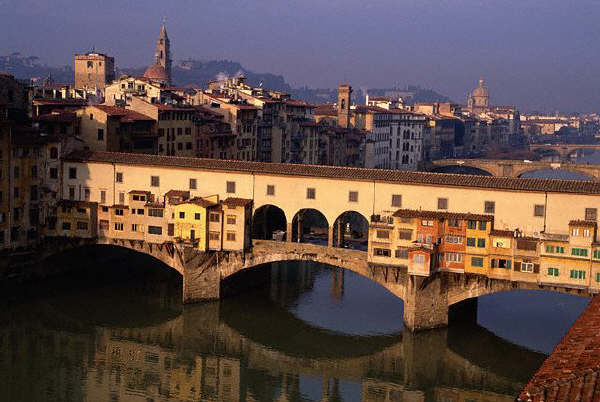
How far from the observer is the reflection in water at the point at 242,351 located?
27.0m

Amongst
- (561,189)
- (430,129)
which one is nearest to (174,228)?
(561,189)

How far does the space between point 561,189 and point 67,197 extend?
65.2 ft

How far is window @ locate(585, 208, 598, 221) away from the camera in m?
30.5

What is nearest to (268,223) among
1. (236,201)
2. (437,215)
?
(236,201)

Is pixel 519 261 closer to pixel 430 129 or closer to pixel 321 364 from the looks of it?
pixel 321 364

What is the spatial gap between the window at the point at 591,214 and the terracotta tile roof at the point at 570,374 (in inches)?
624

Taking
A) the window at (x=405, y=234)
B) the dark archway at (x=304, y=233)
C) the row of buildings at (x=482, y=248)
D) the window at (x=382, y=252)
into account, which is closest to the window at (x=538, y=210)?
the row of buildings at (x=482, y=248)

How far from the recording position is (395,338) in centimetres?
3133

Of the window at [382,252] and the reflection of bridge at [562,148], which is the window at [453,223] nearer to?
the window at [382,252]

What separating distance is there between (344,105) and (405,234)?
46.9m

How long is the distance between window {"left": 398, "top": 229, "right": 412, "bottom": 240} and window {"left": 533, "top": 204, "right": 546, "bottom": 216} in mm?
4410

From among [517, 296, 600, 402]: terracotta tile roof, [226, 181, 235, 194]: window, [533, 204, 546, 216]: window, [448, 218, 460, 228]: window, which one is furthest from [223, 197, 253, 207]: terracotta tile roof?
[517, 296, 600, 402]: terracotta tile roof

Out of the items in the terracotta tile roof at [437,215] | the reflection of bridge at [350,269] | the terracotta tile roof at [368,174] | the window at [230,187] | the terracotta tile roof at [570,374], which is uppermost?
the terracotta tile roof at [368,174]

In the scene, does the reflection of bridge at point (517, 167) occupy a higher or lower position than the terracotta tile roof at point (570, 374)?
higher
